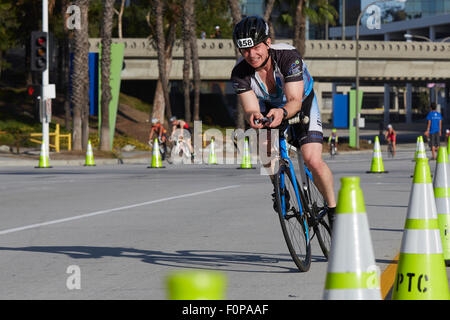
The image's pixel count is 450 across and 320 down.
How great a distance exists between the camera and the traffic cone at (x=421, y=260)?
5168 mm

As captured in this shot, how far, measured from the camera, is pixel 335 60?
224ft

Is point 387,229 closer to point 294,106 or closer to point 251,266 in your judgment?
point 251,266

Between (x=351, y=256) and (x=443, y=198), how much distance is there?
12.8 ft

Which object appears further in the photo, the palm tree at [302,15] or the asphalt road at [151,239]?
the palm tree at [302,15]

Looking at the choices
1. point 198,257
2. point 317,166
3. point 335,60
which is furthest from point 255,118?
point 335,60

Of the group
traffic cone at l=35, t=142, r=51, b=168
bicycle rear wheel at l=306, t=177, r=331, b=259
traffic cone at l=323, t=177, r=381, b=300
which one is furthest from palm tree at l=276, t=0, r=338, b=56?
traffic cone at l=323, t=177, r=381, b=300

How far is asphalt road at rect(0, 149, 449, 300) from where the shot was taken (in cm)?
692

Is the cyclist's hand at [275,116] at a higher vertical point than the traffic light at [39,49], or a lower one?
lower

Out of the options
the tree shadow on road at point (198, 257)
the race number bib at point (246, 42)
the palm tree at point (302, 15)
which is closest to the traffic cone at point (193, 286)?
the race number bib at point (246, 42)

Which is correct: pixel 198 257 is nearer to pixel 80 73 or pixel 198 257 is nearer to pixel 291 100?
pixel 291 100

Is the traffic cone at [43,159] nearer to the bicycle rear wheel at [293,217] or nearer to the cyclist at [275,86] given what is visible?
the cyclist at [275,86]

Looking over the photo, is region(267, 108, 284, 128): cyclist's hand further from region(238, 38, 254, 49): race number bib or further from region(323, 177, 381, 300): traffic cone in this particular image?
region(323, 177, 381, 300): traffic cone

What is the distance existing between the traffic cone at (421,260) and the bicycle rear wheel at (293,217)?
1.89 m

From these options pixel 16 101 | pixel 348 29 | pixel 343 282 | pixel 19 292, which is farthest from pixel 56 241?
pixel 348 29
